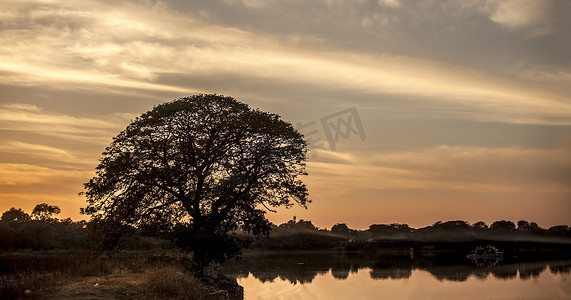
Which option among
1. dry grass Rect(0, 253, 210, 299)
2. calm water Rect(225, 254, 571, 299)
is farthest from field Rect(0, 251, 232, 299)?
calm water Rect(225, 254, 571, 299)

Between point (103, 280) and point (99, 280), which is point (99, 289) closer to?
point (103, 280)

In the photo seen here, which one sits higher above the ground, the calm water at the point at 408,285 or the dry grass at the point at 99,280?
the dry grass at the point at 99,280

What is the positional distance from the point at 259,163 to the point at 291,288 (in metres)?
13.3

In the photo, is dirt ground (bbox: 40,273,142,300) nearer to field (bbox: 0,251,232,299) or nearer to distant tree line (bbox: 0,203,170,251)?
A: field (bbox: 0,251,232,299)

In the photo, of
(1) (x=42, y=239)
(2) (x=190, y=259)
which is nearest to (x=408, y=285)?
(2) (x=190, y=259)

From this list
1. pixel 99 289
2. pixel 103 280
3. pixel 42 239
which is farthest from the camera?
pixel 42 239

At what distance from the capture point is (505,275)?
189 feet

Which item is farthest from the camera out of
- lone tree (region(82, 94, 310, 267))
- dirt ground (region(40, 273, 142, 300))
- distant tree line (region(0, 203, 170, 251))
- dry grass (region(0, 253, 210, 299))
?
distant tree line (region(0, 203, 170, 251))

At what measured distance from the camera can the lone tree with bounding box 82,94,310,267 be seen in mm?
37562

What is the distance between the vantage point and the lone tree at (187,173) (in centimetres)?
3756

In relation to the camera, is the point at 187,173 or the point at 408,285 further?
the point at 408,285

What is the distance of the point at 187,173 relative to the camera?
37.6 m

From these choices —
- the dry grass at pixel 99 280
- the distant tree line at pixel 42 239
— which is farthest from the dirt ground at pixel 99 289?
the distant tree line at pixel 42 239

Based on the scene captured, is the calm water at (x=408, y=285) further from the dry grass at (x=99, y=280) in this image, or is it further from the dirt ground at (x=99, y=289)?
the dirt ground at (x=99, y=289)
